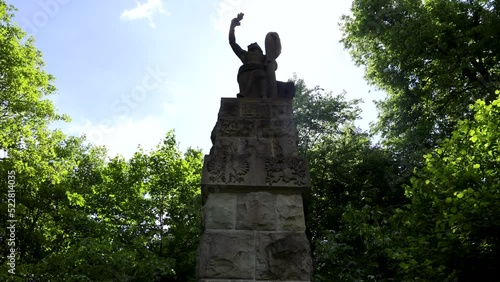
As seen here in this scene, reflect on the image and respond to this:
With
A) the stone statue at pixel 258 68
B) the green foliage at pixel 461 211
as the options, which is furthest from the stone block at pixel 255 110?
the green foliage at pixel 461 211

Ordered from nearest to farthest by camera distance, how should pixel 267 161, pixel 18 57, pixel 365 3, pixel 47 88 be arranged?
pixel 267 161
pixel 18 57
pixel 47 88
pixel 365 3

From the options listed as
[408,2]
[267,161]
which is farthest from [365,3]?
[267,161]

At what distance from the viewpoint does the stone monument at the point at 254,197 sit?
178 inches

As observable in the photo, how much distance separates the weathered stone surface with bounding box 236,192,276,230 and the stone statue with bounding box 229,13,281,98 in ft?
5.27

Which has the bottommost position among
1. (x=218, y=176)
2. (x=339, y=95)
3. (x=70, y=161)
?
(x=218, y=176)

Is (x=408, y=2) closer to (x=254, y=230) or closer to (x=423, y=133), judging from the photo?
(x=423, y=133)

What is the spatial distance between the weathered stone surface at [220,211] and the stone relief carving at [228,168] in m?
0.18

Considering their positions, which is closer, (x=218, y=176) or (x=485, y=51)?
(x=218, y=176)

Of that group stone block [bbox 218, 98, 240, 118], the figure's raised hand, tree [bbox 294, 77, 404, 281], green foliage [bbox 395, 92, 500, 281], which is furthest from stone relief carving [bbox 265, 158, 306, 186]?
tree [bbox 294, 77, 404, 281]

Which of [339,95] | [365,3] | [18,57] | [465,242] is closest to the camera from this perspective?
[465,242]

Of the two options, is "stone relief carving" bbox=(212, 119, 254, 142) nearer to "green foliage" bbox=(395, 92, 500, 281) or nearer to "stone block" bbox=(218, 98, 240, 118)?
"stone block" bbox=(218, 98, 240, 118)

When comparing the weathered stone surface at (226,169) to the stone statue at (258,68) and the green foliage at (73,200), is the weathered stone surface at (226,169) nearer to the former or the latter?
the stone statue at (258,68)

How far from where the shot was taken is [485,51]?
1727 centimetres

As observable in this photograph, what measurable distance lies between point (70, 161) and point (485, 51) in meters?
18.4
